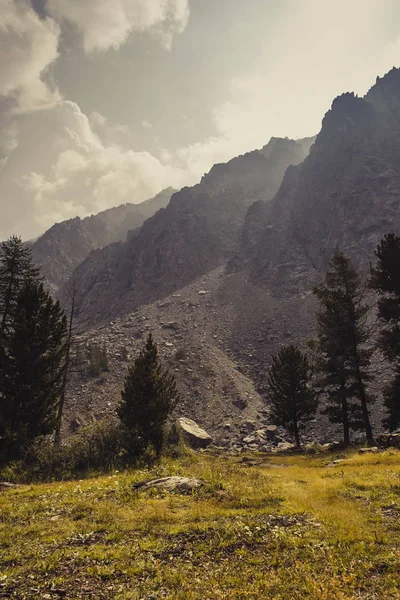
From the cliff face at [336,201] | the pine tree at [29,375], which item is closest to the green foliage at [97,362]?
the pine tree at [29,375]

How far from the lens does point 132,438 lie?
24859mm

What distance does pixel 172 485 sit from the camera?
15352 mm

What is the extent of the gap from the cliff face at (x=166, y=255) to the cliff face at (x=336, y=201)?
17133mm

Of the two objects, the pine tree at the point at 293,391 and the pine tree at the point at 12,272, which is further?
the pine tree at the point at 293,391

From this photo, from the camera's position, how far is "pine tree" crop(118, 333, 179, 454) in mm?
25203

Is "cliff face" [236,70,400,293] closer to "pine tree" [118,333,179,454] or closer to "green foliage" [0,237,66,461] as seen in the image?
"pine tree" [118,333,179,454]

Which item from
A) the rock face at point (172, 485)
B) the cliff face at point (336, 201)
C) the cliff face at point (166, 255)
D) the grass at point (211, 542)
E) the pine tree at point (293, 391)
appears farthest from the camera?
the cliff face at point (166, 255)

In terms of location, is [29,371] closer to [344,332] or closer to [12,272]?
[12,272]

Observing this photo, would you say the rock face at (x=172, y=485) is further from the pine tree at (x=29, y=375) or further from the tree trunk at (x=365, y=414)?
the tree trunk at (x=365, y=414)

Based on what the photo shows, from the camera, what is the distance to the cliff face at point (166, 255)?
451 ft

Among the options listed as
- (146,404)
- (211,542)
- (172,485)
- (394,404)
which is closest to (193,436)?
(146,404)

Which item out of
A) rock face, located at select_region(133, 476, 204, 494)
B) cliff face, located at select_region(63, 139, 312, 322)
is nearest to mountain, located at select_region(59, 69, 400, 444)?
cliff face, located at select_region(63, 139, 312, 322)

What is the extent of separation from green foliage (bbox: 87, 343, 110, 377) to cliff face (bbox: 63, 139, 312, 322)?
197 ft

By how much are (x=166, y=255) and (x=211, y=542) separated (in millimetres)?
141943
